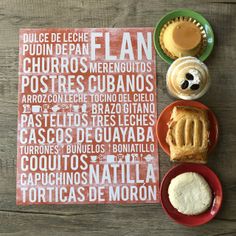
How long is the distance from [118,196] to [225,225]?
0.95 feet

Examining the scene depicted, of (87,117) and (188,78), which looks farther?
(87,117)

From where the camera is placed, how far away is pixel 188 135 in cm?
103

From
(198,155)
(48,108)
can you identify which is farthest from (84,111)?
(198,155)

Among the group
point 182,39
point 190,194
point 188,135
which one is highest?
point 182,39

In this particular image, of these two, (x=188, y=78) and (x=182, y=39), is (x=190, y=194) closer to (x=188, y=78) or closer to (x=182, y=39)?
(x=188, y=78)

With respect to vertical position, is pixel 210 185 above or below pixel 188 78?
below

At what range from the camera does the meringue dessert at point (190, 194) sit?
41.2 inches

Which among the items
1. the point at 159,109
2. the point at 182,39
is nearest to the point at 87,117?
the point at 159,109

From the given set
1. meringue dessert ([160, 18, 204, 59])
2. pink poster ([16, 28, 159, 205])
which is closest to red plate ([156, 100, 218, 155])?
pink poster ([16, 28, 159, 205])

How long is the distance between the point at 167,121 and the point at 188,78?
14 centimetres

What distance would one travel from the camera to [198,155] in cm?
103

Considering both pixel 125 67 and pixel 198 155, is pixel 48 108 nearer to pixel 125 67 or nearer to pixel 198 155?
pixel 125 67

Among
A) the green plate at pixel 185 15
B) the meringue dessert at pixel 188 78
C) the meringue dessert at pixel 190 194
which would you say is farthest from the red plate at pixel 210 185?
the green plate at pixel 185 15

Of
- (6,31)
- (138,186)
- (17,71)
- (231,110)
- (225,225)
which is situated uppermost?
(6,31)
